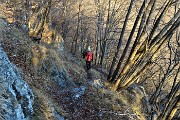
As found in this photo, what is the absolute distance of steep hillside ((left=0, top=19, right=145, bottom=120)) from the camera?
13094 mm

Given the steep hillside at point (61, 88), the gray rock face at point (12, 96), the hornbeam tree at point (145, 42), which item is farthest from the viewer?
the steep hillside at point (61, 88)

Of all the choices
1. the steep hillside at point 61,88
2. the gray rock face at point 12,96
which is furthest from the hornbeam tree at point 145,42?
the gray rock face at point 12,96

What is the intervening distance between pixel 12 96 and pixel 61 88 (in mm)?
6831

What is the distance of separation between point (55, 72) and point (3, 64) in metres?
6.55

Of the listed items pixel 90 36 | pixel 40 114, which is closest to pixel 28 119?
pixel 40 114

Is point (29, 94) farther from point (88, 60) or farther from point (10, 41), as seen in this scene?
point (88, 60)

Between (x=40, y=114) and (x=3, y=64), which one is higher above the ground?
(x=3, y=64)

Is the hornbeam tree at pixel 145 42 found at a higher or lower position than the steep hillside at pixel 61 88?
higher

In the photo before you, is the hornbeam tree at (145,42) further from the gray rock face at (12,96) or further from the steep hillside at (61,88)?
the gray rock face at (12,96)

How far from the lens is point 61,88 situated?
50.4 ft

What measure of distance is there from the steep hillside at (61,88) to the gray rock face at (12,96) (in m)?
1.64

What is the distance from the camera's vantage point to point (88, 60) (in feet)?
65.9

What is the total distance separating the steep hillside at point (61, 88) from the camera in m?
13.1

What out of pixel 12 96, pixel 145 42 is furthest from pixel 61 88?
pixel 12 96
